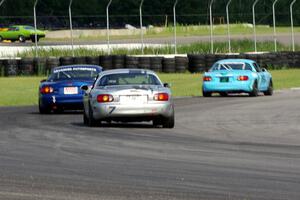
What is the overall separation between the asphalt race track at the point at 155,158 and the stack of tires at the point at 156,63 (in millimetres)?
19734

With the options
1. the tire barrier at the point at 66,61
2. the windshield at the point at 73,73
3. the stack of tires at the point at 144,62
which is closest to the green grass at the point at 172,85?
the stack of tires at the point at 144,62

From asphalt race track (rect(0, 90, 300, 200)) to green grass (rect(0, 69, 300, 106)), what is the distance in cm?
905

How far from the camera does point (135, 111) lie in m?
20.1

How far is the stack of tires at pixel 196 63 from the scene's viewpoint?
45.2 m

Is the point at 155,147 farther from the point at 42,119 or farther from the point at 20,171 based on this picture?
the point at 42,119

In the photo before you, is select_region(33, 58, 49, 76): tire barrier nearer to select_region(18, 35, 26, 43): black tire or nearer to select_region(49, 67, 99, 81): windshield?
select_region(49, 67, 99, 81): windshield

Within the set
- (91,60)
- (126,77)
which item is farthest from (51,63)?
(126,77)

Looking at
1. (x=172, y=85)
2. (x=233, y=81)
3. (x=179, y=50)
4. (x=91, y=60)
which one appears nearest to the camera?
(x=233, y=81)

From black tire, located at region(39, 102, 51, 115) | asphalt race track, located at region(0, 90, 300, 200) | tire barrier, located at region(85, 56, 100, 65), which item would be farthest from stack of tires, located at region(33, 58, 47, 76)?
asphalt race track, located at region(0, 90, 300, 200)

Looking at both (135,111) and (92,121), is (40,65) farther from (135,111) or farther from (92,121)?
(135,111)

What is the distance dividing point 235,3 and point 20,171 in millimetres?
70179

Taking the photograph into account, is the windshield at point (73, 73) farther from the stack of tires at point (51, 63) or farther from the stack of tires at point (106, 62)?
the stack of tires at point (106, 62)

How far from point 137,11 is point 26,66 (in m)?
43.3

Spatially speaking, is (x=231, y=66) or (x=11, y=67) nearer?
(x=231, y=66)
